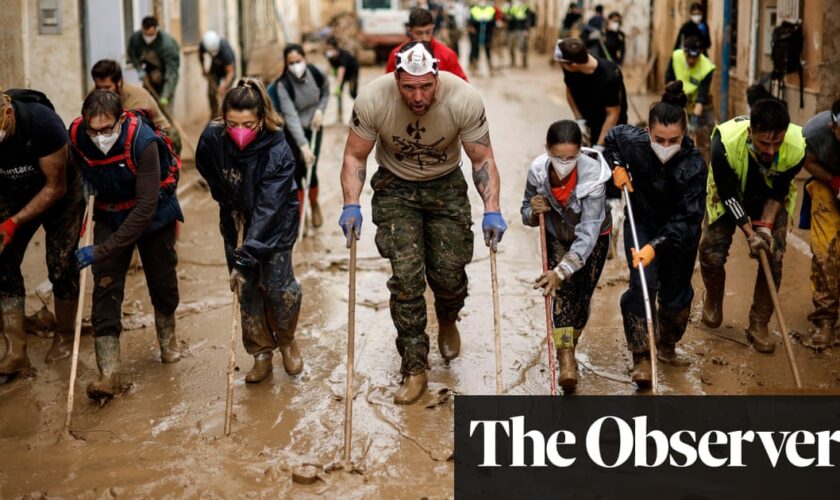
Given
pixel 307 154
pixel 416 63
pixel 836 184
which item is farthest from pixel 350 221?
pixel 307 154

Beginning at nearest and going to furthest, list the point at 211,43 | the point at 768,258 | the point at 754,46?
the point at 768,258, the point at 211,43, the point at 754,46

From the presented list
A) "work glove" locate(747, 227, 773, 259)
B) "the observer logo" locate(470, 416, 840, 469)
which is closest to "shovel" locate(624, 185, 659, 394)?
"the observer logo" locate(470, 416, 840, 469)

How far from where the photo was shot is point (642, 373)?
240 inches

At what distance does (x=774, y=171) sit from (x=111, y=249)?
385 cm

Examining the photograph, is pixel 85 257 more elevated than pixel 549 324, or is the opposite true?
pixel 85 257

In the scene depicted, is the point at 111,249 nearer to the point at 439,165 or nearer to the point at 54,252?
the point at 54,252

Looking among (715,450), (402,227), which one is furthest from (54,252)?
(715,450)

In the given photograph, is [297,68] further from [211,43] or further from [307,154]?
[211,43]

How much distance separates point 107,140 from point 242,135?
735 mm

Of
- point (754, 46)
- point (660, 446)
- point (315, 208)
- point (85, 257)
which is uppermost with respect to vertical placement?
point (754, 46)

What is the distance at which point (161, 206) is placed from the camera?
644 cm

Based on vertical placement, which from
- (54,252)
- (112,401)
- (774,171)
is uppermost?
(774,171)

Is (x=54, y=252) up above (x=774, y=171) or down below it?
below

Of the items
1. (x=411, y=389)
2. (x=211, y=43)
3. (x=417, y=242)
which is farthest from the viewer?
(x=211, y=43)
